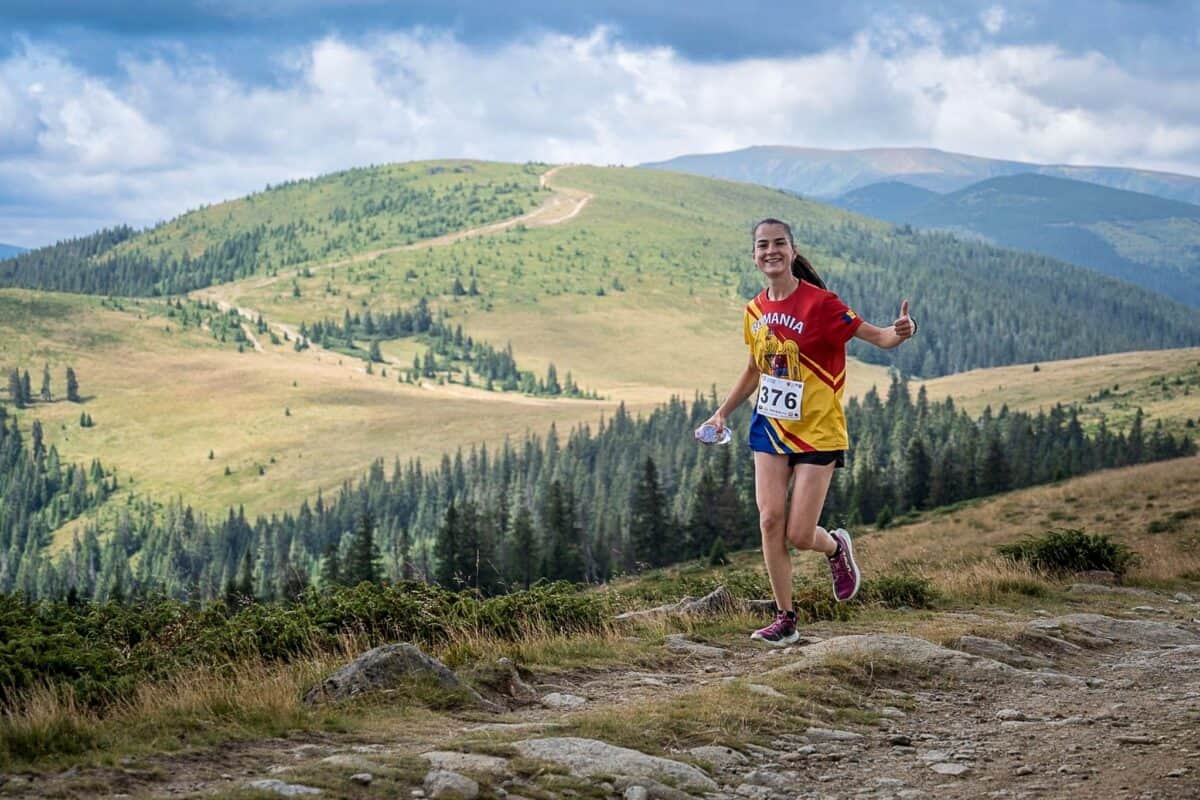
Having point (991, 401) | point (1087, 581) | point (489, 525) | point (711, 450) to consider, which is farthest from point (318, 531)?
point (1087, 581)

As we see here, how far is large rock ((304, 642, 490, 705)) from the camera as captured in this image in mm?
9273

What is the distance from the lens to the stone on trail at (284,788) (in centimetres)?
656

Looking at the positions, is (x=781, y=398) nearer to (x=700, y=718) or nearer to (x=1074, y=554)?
(x=700, y=718)

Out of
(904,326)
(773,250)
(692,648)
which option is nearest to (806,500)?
(904,326)

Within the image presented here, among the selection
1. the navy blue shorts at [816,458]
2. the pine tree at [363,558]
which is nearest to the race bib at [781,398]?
the navy blue shorts at [816,458]

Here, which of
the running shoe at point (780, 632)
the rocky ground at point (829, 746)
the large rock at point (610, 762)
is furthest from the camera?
the running shoe at point (780, 632)

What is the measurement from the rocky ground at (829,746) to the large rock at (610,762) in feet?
0.05

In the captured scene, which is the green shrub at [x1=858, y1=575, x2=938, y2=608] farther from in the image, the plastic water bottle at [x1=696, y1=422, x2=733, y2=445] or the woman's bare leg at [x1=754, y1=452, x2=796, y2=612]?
the plastic water bottle at [x1=696, y1=422, x2=733, y2=445]

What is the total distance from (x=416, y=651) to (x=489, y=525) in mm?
90557

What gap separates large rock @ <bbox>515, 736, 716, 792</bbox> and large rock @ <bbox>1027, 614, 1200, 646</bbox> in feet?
22.4

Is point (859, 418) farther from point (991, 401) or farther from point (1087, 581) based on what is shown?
point (1087, 581)

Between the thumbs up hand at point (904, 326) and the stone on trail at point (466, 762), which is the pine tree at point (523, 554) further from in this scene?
the stone on trail at point (466, 762)

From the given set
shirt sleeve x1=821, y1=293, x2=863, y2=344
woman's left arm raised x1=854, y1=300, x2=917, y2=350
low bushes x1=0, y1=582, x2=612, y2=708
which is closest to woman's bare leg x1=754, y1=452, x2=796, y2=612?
shirt sleeve x1=821, y1=293, x2=863, y2=344

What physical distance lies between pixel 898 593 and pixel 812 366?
19.3 ft
